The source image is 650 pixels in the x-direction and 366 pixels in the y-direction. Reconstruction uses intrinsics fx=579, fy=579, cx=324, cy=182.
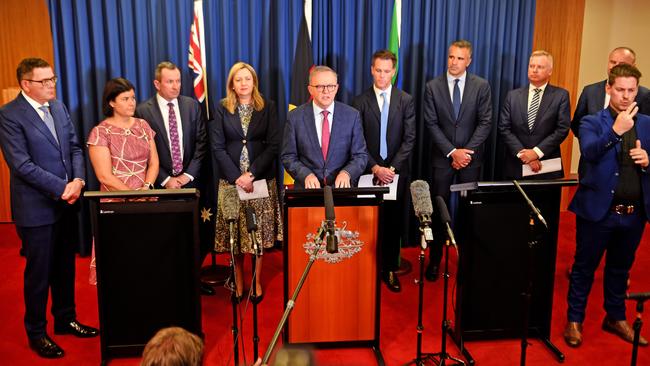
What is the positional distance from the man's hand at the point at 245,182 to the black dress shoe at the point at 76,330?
1.39 m

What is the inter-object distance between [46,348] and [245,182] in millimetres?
1679

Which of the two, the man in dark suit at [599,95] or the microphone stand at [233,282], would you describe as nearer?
the microphone stand at [233,282]

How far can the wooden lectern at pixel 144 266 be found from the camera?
10.7ft

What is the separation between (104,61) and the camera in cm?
513

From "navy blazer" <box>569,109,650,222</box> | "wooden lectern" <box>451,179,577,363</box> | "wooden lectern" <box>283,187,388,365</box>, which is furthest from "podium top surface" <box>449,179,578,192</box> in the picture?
"wooden lectern" <box>283,187,388,365</box>

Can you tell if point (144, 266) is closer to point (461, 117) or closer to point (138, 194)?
point (138, 194)

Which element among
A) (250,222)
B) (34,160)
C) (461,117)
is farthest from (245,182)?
(461,117)

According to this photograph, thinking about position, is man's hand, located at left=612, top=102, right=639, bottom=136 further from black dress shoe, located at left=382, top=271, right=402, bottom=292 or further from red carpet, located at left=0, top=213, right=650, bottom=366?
black dress shoe, located at left=382, top=271, right=402, bottom=292

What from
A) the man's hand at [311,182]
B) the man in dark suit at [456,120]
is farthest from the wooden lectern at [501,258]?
the man in dark suit at [456,120]

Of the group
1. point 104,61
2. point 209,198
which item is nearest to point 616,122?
point 209,198

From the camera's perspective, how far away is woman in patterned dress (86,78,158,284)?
3.87 meters

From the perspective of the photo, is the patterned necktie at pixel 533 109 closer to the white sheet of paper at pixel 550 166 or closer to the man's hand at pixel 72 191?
the white sheet of paper at pixel 550 166

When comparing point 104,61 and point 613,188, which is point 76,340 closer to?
point 104,61

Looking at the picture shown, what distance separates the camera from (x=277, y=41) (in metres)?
5.36
